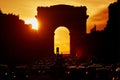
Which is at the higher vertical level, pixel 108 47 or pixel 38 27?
pixel 38 27

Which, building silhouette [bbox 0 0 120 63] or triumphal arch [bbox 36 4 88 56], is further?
triumphal arch [bbox 36 4 88 56]

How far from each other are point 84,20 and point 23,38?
21.7 metres

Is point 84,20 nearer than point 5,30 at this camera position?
No

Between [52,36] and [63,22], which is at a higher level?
[63,22]

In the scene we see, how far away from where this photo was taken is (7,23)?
7044cm

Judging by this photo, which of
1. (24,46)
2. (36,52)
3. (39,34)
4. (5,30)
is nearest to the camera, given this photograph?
(5,30)

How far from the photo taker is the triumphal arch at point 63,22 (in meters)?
98.3

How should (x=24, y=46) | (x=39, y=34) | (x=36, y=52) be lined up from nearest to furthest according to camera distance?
(x=24, y=46) < (x=36, y=52) < (x=39, y=34)

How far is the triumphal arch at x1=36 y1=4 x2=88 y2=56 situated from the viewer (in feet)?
323

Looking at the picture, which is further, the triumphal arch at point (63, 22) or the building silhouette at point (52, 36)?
the triumphal arch at point (63, 22)

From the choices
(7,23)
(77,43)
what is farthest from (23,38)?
(77,43)

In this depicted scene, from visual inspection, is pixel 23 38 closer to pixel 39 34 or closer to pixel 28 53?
pixel 28 53

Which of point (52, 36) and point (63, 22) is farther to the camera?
point (52, 36)

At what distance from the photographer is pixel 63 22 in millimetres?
99250
